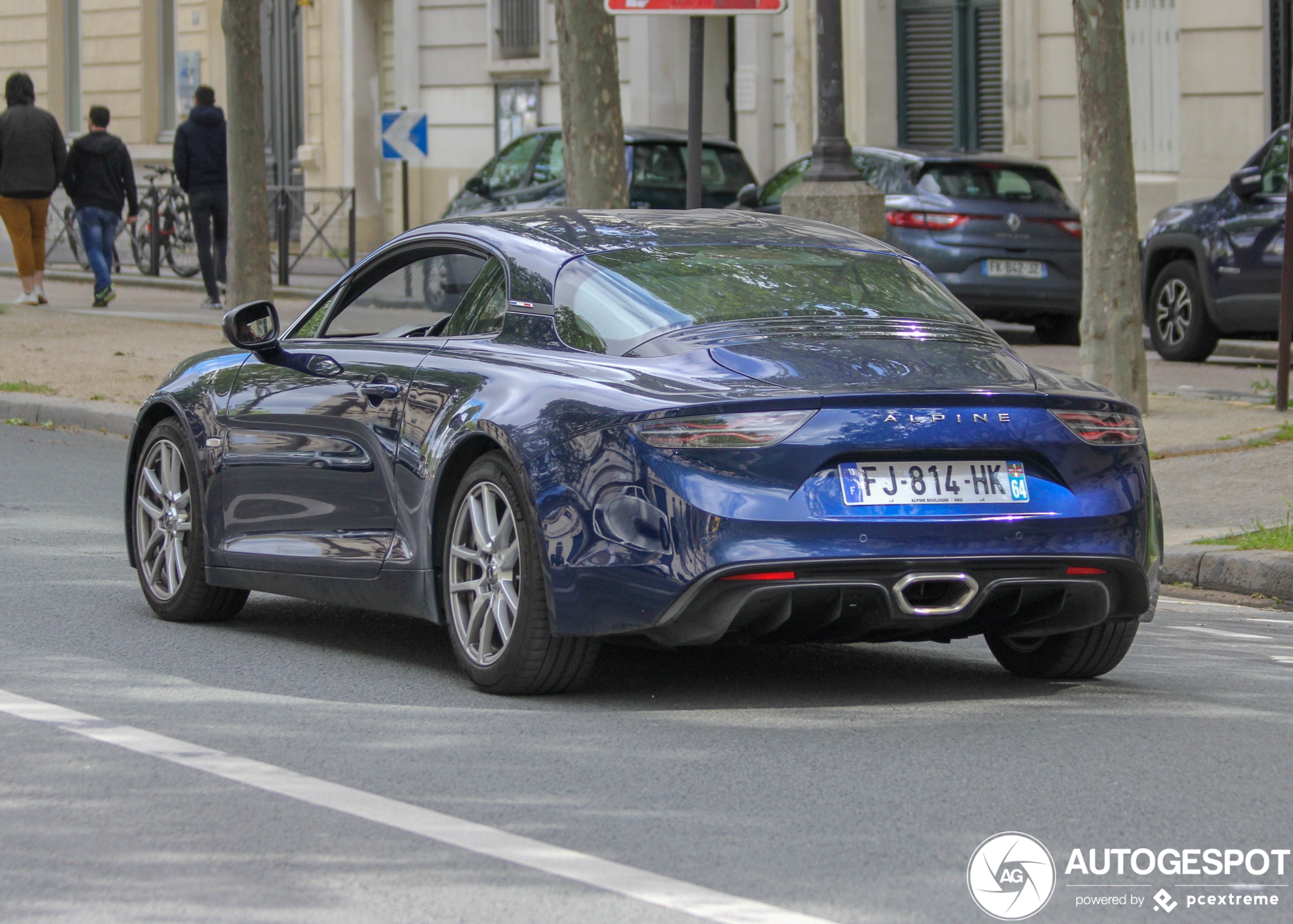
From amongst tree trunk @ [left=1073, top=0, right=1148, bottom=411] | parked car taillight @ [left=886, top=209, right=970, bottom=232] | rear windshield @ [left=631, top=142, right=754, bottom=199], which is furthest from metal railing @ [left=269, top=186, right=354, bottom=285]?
tree trunk @ [left=1073, top=0, right=1148, bottom=411]

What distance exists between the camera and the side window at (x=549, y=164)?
21578mm

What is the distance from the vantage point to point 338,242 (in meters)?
27.8

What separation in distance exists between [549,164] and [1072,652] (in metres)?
15.7

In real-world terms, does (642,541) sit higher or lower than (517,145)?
lower

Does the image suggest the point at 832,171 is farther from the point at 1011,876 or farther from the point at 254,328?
the point at 1011,876

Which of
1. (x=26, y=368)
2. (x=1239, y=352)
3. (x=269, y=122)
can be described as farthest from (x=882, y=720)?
(x=269, y=122)

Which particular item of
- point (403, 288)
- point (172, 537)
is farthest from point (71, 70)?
point (172, 537)

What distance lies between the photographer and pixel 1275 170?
16.7 m

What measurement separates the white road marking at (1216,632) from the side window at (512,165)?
47.1 ft

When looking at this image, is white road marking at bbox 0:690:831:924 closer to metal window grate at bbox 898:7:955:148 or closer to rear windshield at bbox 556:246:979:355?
rear windshield at bbox 556:246:979:355

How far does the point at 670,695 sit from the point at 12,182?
16748 mm

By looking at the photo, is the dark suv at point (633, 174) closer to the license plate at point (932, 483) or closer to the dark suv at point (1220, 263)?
the dark suv at point (1220, 263)

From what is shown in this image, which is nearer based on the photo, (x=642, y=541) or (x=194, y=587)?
(x=642, y=541)

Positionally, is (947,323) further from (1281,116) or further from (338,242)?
(338,242)
